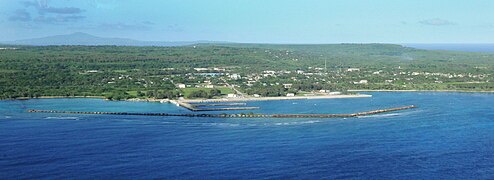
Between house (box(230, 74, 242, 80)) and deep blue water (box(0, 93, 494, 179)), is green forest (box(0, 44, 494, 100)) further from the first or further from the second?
Result: deep blue water (box(0, 93, 494, 179))

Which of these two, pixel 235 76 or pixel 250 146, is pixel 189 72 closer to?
Answer: pixel 235 76

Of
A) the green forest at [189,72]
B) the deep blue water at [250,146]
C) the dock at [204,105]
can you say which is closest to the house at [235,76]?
the green forest at [189,72]

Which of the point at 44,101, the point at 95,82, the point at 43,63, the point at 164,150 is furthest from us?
the point at 43,63

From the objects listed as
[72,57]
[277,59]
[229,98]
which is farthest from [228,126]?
[277,59]

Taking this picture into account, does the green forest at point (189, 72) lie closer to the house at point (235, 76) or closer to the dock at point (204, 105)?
the house at point (235, 76)

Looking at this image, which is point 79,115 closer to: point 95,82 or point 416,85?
point 95,82

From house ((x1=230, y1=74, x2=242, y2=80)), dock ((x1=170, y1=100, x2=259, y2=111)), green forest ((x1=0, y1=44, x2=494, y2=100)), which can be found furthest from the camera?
house ((x1=230, y1=74, x2=242, y2=80))

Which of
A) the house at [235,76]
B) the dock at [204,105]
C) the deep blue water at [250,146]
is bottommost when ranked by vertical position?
the deep blue water at [250,146]

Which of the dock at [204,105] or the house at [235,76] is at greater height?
the house at [235,76]

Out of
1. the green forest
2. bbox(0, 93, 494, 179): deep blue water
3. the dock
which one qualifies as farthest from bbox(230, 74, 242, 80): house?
bbox(0, 93, 494, 179): deep blue water
